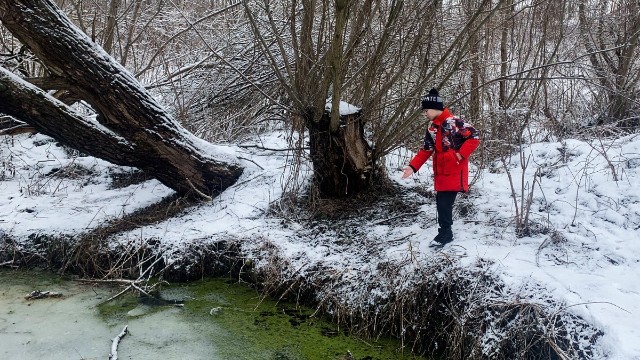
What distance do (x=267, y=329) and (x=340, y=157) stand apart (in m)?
1.84

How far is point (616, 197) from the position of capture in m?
4.25

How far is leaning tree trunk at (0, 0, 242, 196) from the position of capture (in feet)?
15.6

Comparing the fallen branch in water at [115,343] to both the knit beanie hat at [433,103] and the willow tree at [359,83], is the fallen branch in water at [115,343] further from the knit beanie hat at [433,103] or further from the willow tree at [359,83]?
the knit beanie hat at [433,103]

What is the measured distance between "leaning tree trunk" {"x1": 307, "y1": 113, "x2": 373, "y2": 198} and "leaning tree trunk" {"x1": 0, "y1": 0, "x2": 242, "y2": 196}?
1.25 m

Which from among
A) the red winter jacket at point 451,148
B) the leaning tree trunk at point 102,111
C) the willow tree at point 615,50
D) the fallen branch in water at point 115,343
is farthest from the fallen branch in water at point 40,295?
the willow tree at point 615,50

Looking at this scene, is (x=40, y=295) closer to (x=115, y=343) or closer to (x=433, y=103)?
(x=115, y=343)

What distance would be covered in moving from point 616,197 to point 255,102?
412 centimetres

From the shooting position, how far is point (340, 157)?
5.16 metres

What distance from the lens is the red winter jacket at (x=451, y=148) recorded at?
12.7 ft

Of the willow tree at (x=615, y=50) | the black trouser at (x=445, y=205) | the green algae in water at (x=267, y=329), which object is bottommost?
the green algae in water at (x=267, y=329)

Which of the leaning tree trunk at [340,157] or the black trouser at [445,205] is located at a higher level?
the leaning tree trunk at [340,157]

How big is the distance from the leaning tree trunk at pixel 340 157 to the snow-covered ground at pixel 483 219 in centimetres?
38

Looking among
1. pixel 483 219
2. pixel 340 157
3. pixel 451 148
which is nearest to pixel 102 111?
pixel 340 157

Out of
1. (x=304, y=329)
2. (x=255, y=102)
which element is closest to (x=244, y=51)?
(x=255, y=102)
